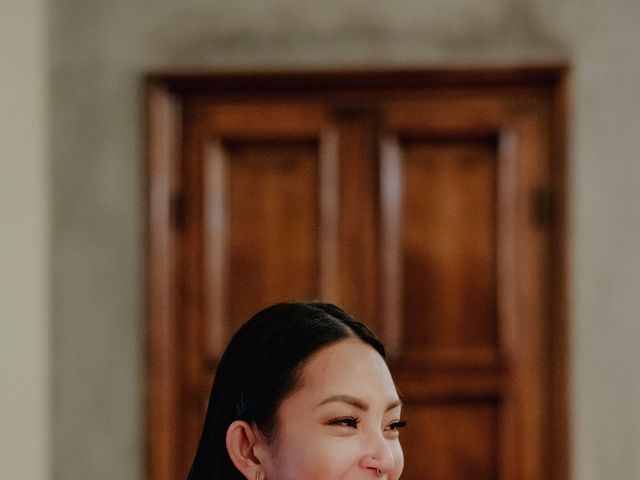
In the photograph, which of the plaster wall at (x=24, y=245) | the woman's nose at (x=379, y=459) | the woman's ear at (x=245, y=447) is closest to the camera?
the woman's nose at (x=379, y=459)

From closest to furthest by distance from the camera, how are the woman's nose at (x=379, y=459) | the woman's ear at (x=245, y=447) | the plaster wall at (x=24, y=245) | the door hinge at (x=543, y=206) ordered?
1. the woman's nose at (x=379, y=459)
2. the woman's ear at (x=245, y=447)
3. the plaster wall at (x=24, y=245)
4. the door hinge at (x=543, y=206)

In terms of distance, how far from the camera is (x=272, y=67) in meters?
3.52

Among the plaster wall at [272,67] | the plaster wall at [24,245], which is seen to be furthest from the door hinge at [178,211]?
the plaster wall at [24,245]

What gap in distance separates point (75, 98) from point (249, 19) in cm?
64

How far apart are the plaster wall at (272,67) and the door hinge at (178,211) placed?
108 millimetres

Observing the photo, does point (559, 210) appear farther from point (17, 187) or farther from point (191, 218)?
point (17, 187)

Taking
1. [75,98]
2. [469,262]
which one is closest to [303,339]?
[469,262]

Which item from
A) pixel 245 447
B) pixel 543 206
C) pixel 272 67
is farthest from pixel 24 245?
pixel 245 447

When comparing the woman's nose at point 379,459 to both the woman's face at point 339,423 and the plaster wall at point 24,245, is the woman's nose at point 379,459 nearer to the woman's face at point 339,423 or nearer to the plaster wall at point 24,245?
the woman's face at point 339,423

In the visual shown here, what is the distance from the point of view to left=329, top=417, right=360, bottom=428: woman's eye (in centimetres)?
150

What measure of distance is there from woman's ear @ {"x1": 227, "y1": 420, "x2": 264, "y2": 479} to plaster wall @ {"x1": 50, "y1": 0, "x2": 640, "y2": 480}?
201 centimetres

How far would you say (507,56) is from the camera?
3451 mm

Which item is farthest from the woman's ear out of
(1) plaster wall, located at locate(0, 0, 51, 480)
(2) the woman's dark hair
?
(1) plaster wall, located at locate(0, 0, 51, 480)

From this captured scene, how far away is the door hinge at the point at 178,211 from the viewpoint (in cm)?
358
